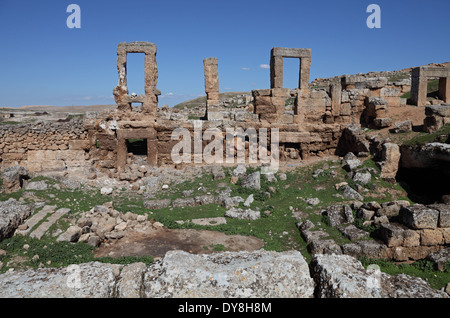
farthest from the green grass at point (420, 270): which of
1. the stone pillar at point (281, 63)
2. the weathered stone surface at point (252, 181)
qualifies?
the stone pillar at point (281, 63)

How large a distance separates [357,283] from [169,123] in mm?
12234

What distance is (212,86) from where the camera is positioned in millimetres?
15234

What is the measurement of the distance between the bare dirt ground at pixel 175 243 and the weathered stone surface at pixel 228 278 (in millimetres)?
4317

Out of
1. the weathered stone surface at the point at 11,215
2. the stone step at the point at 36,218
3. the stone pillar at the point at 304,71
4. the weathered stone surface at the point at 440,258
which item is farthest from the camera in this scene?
the stone pillar at the point at 304,71

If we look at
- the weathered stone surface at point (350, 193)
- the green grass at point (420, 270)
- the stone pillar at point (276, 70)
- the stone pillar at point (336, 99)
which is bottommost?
the green grass at point (420, 270)

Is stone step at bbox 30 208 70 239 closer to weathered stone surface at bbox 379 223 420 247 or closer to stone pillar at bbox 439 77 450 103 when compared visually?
weathered stone surface at bbox 379 223 420 247

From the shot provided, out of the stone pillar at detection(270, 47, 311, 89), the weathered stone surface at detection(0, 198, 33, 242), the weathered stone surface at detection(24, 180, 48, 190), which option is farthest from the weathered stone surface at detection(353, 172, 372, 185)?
the weathered stone surface at detection(24, 180, 48, 190)

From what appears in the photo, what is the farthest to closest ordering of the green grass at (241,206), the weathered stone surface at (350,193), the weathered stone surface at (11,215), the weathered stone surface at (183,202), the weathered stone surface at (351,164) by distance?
the weathered stone surface at (351,164)
the weathered stone surface at (183,202)
the weathered stone surface at (350,193)
the weathered stone surface at (11,215)
the green grass at (241,206)

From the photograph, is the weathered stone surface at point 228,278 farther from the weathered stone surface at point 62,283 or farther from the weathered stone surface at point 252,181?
the weathered stone surface at point 252,181

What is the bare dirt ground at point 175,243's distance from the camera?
8.24 m

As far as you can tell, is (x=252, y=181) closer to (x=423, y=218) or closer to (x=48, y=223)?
(x=423, y=218)
